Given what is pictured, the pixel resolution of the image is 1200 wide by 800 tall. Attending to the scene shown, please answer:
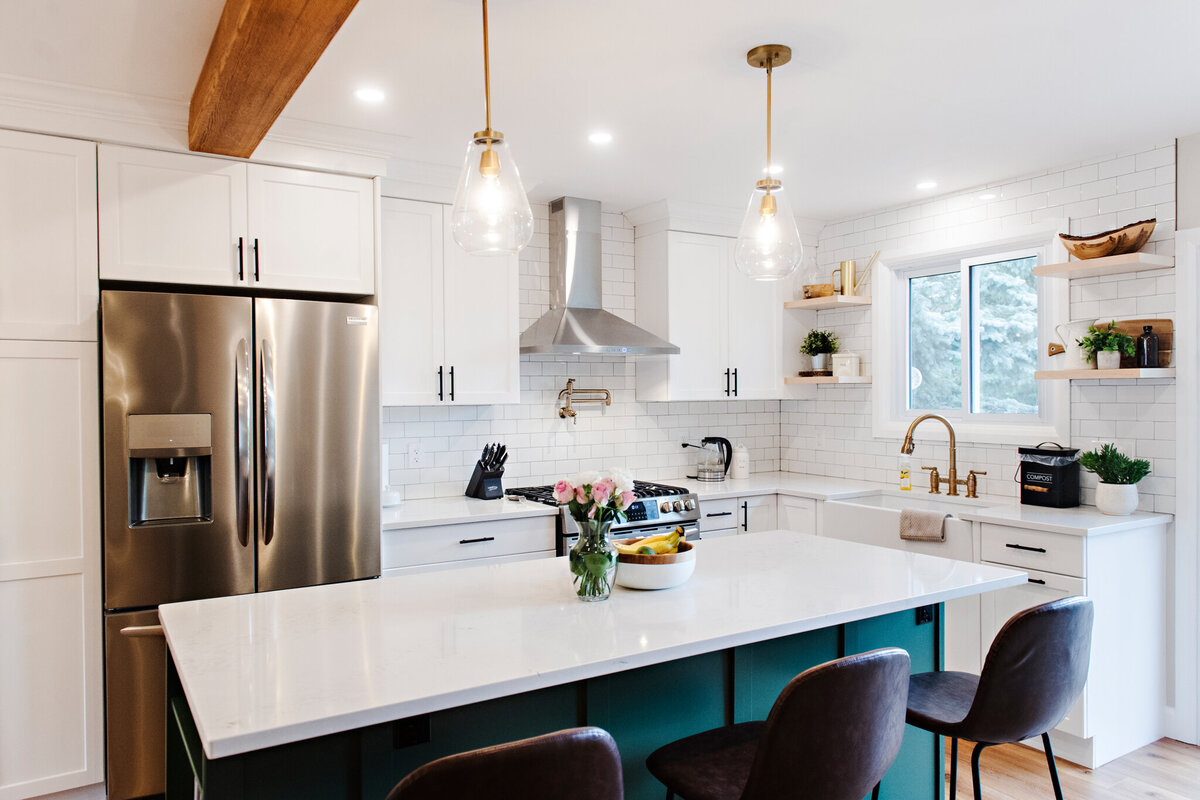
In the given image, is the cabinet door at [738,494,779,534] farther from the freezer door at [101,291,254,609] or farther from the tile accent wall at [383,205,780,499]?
the freezer door at [101,291,254,609]

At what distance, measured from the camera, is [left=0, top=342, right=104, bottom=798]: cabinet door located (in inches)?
112

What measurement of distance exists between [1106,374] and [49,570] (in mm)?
4189

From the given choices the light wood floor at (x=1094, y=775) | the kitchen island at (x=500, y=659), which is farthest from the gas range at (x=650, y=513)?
the light wood floor at (x=1094, y=775)

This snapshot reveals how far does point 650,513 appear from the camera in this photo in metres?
4.11

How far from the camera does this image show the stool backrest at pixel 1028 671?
194 cm

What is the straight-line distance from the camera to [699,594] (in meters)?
2.21

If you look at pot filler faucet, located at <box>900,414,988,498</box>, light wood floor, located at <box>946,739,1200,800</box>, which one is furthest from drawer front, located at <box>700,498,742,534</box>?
light wood floor, located at <box>946,739,1200,800</box>

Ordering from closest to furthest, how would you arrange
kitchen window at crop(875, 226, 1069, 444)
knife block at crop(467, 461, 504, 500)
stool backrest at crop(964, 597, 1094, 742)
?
1. stool backrest at crop(964, 597, 1094, 742)
2. kitchen window at crop(875, 226, 1069, 444)
3. knife block at crop(467, 461, 504, 500)

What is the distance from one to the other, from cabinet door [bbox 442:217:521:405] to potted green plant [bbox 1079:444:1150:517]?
2698 millimetres

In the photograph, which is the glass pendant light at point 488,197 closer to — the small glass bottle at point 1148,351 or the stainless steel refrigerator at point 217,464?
the stainless steel refrigerator at point 217,464

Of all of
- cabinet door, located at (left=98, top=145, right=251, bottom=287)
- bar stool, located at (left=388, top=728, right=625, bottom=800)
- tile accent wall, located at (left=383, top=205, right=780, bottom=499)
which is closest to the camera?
bar stool, located at (left=388, top=728, right=625, bottom=800)

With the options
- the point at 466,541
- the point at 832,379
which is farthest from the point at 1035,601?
the point at 466,541

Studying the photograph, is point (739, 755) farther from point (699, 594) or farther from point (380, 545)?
point (380, 545)

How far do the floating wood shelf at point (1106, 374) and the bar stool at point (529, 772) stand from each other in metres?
3.05
